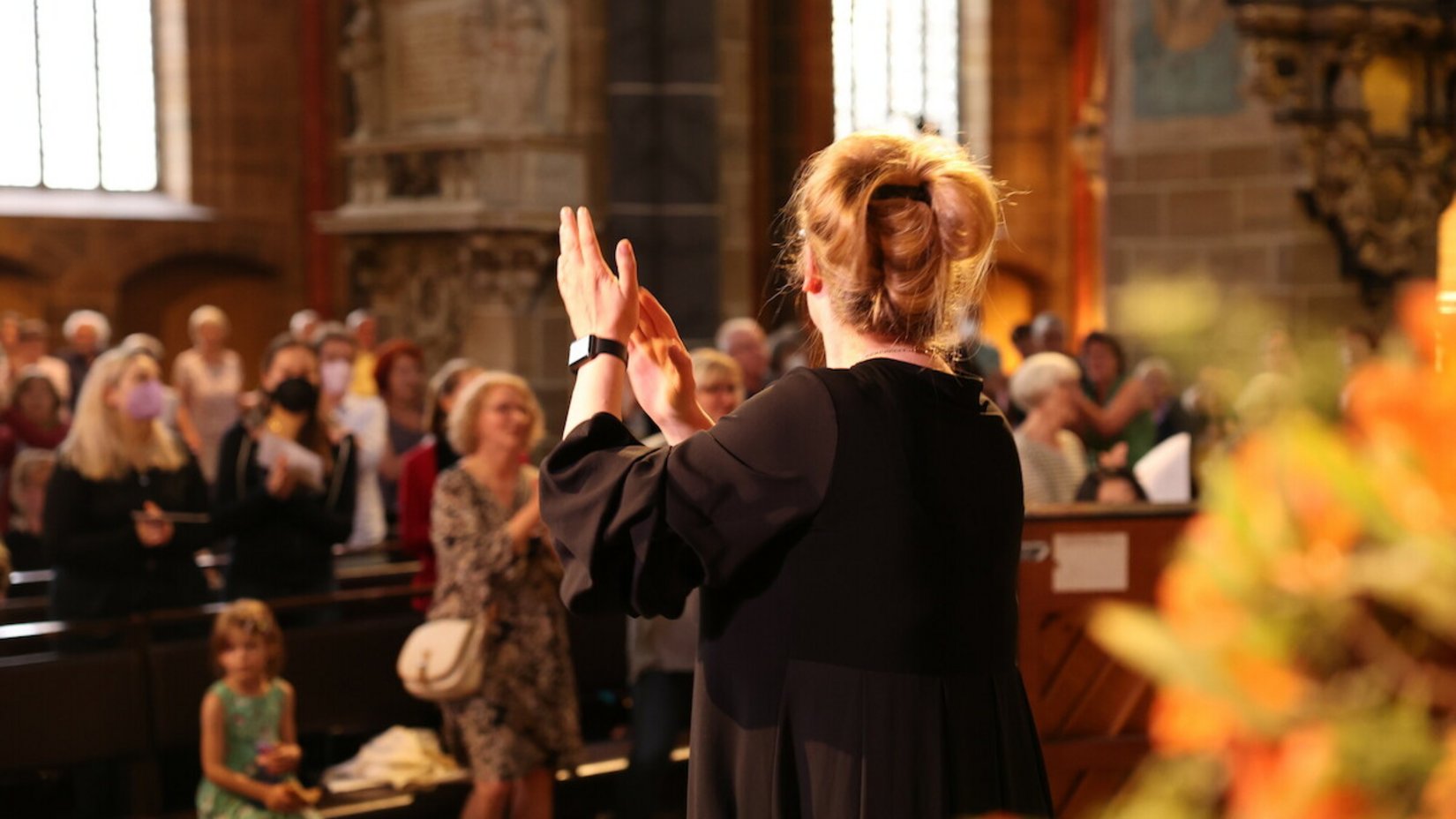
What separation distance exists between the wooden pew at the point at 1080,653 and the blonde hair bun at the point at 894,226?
2248mm

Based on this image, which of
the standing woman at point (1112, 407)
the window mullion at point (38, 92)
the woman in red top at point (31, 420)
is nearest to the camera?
Result: the standing woman at point (1112, 407)

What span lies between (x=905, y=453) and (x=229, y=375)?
9.19 meters

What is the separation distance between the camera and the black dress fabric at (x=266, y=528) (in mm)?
5941

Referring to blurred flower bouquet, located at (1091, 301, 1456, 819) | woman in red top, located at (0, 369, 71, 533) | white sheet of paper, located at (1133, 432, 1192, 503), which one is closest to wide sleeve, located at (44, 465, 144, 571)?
woman in red top, located at (0, 369, 71, 533)

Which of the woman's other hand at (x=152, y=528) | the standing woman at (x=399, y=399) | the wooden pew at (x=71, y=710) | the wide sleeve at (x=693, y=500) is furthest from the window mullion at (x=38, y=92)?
the wide sleeve at (x=693, y=500)

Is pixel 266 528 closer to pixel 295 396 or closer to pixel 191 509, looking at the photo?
pixel 191 509

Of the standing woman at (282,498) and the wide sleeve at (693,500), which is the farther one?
the standing woman at (282,498)

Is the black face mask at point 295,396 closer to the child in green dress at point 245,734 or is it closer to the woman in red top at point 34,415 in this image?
the child in green dress at point 245,734

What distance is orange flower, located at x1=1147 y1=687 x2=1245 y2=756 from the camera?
600 mm

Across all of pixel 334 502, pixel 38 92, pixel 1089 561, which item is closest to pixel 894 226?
pixel 1089 561

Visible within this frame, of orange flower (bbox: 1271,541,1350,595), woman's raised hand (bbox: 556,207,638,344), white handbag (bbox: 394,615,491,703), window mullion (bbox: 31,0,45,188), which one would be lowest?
white handbag (bbox: 394,615,491,703)

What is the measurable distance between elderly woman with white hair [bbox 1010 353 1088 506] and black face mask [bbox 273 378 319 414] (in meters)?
2.43

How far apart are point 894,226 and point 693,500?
0.41 metres

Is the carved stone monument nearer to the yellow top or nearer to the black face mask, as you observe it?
the yellow top
